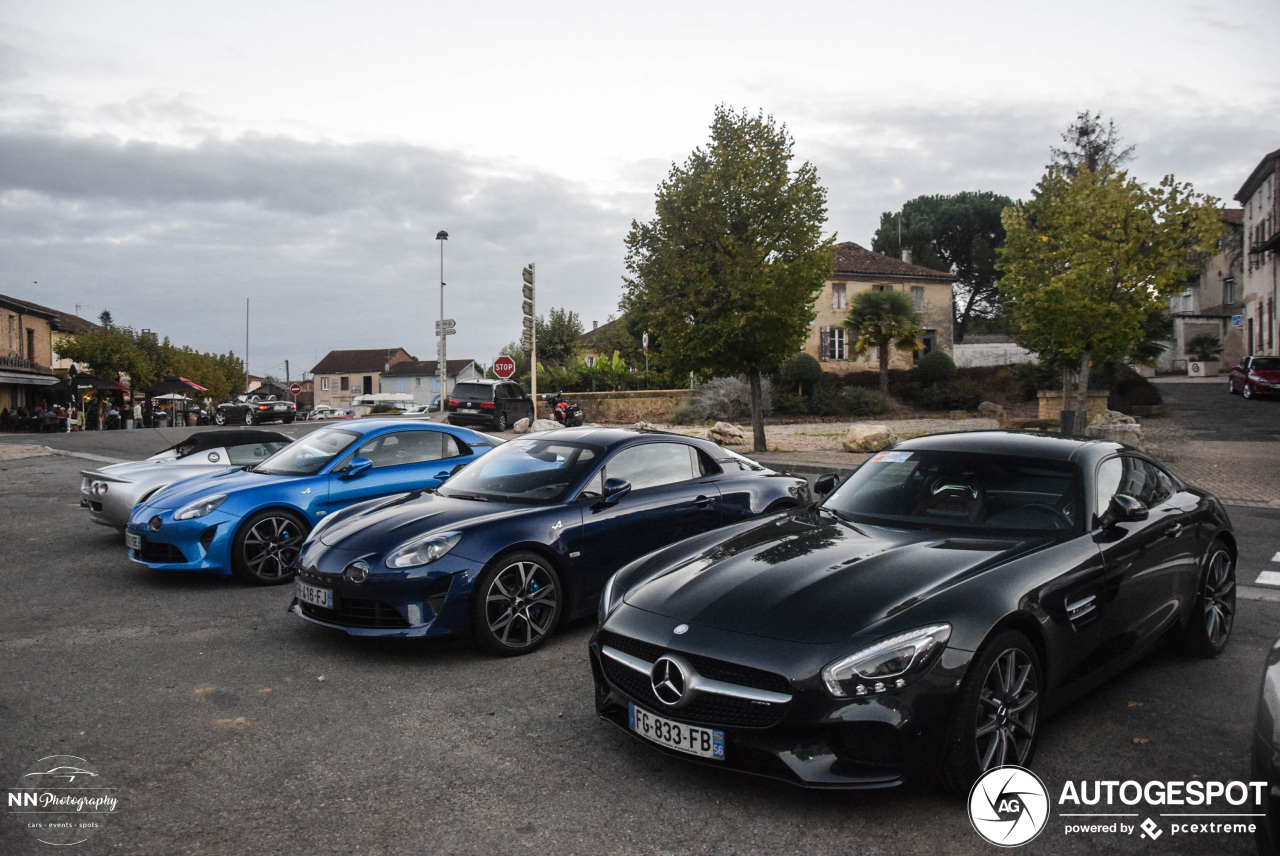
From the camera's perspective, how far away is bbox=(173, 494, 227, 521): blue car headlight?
7.33 metres

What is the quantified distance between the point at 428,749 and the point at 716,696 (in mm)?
1468

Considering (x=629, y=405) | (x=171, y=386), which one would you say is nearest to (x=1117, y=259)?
(x=629, y=405)

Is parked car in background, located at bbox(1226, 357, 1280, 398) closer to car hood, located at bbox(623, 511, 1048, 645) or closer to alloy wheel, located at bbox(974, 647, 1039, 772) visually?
car hood, located at bbox(623, 511, 1048, 645)

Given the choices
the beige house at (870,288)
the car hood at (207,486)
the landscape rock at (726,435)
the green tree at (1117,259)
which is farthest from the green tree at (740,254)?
the beige house at (870,288)

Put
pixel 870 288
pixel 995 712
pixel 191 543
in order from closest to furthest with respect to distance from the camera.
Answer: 1. pixel 995 712
2. pixel 191 543
3. pixel 870 288

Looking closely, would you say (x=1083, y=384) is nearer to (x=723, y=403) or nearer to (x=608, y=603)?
(x=723, y=403)

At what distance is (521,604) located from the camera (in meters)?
5.41

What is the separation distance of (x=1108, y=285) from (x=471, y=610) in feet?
58.4

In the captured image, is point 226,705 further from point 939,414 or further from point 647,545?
point 939,414

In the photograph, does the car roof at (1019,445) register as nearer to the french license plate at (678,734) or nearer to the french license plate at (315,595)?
the french license plate at (678,734)

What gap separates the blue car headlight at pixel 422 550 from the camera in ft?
17.0

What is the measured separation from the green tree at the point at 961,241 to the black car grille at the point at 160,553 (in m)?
68.0

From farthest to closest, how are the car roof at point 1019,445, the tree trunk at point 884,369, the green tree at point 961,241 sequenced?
the green tree at point 961,241 → the tree trunk at point 884,369 → the car roof at point 1019,445

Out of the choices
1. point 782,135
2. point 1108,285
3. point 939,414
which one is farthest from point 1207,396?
point 782,135
